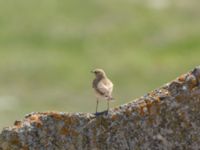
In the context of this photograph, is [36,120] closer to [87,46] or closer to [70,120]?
[70,120]

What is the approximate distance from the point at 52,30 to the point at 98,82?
39147mm

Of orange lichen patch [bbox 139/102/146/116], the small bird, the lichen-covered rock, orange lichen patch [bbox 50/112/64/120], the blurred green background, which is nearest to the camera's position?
the lichen-covered rock

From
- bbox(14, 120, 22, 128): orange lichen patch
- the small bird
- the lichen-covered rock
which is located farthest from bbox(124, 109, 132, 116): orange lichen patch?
the small bird

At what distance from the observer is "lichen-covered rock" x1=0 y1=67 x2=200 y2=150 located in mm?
9219

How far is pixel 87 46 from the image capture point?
4947 cm

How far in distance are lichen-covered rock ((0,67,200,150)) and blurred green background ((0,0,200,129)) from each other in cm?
3142

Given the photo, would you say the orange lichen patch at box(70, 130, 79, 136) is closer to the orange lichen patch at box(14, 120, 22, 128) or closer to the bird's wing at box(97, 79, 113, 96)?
the orange lichen patch at box(14, 120, 22, 128)

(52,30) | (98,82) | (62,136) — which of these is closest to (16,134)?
(62,136)

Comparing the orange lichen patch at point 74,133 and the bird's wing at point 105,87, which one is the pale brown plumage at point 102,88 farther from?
the orange lichen patch at point 74,133

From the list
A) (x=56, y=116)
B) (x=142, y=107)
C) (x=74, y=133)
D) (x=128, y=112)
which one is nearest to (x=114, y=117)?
(x=128, y=112)

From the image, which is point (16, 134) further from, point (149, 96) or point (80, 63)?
point (80, 63)

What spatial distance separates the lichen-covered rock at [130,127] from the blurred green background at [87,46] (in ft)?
103

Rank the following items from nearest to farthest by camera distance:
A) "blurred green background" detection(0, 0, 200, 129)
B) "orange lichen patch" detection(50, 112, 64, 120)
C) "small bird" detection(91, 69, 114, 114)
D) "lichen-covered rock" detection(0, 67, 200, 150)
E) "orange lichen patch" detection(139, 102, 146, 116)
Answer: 1. "lichen-covered rock" detection(0, 67, 200, 150)
2. "orange lichen patch" detection(139, 102, 146, 116)
3. "orange lichen patch" detection(50, 112, 64, 120)
4. "small bird" detection(91, 69, 114, 114)
5. "blurred green background" detection(0, 0, 200, 129)

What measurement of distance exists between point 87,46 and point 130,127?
40218 mm
